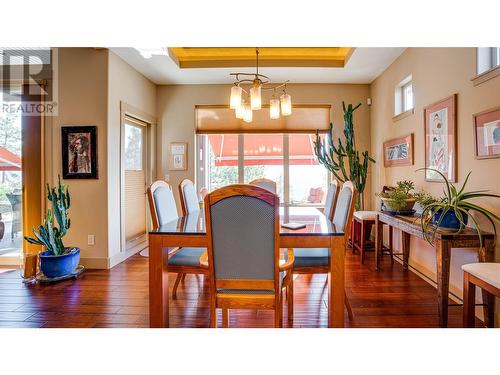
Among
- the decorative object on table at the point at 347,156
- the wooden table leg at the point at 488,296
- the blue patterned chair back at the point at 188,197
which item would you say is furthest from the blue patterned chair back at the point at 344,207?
the decorative object on table at the point at 347,156

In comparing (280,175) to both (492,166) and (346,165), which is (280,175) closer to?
(346,165)

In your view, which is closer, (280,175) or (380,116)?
(380,116)

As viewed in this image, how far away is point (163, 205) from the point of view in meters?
2.40

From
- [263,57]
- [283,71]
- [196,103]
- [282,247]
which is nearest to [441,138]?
[282,247]

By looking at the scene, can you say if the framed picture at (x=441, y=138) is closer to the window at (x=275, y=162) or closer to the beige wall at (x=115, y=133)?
the window at (x=275, y=162)

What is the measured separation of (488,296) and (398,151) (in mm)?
2189

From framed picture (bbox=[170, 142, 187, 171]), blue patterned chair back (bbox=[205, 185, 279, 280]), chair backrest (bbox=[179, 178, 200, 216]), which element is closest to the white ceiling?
framed picture (bbox=[170, 142, 187, 171])

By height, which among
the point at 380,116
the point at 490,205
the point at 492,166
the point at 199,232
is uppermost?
the point at 380,116

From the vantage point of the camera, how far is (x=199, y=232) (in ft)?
5.94

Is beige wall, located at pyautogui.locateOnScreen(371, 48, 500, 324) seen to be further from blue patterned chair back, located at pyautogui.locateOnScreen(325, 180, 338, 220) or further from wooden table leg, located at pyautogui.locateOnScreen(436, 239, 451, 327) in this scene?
blue patterned chair back, located at pyautogui.locateOnScreen(325, 180, 338, 220)

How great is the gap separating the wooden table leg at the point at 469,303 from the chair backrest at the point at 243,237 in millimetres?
1204

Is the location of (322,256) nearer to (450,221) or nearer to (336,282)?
(336,282)
